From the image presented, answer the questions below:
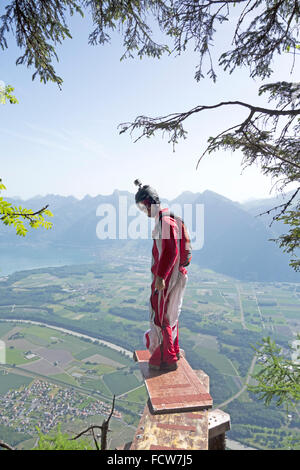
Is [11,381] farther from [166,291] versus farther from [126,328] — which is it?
[166,291]

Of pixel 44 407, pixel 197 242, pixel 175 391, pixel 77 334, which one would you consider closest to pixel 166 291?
pixel 175 391

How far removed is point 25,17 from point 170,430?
4208mm

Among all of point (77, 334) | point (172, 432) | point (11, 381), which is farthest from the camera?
point (77, 334)

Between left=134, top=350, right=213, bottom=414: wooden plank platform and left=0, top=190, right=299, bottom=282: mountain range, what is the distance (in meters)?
71.1

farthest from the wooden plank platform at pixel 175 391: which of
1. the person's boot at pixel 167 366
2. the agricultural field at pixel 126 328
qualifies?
the agricultural field at pixel 126 328

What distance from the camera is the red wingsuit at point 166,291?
2.96 m

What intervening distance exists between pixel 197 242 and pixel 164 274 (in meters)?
118

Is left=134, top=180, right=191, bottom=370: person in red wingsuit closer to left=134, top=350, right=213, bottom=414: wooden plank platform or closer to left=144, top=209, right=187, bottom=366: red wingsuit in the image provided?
left=144, top=209, right=187, bottom=366: red wingsuit

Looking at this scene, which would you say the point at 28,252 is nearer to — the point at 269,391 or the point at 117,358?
the point at 117,358

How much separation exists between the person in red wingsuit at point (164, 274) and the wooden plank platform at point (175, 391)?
0.13 meters

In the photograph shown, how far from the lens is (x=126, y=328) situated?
1941 inches

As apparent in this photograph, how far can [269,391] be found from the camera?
3832 mm

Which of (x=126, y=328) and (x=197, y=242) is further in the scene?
(x=197, y=242)

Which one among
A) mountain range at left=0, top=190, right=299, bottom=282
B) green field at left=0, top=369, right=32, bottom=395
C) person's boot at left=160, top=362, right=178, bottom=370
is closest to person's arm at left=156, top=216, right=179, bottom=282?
person's boot at left=160, top=362, right=178, bottom=370
